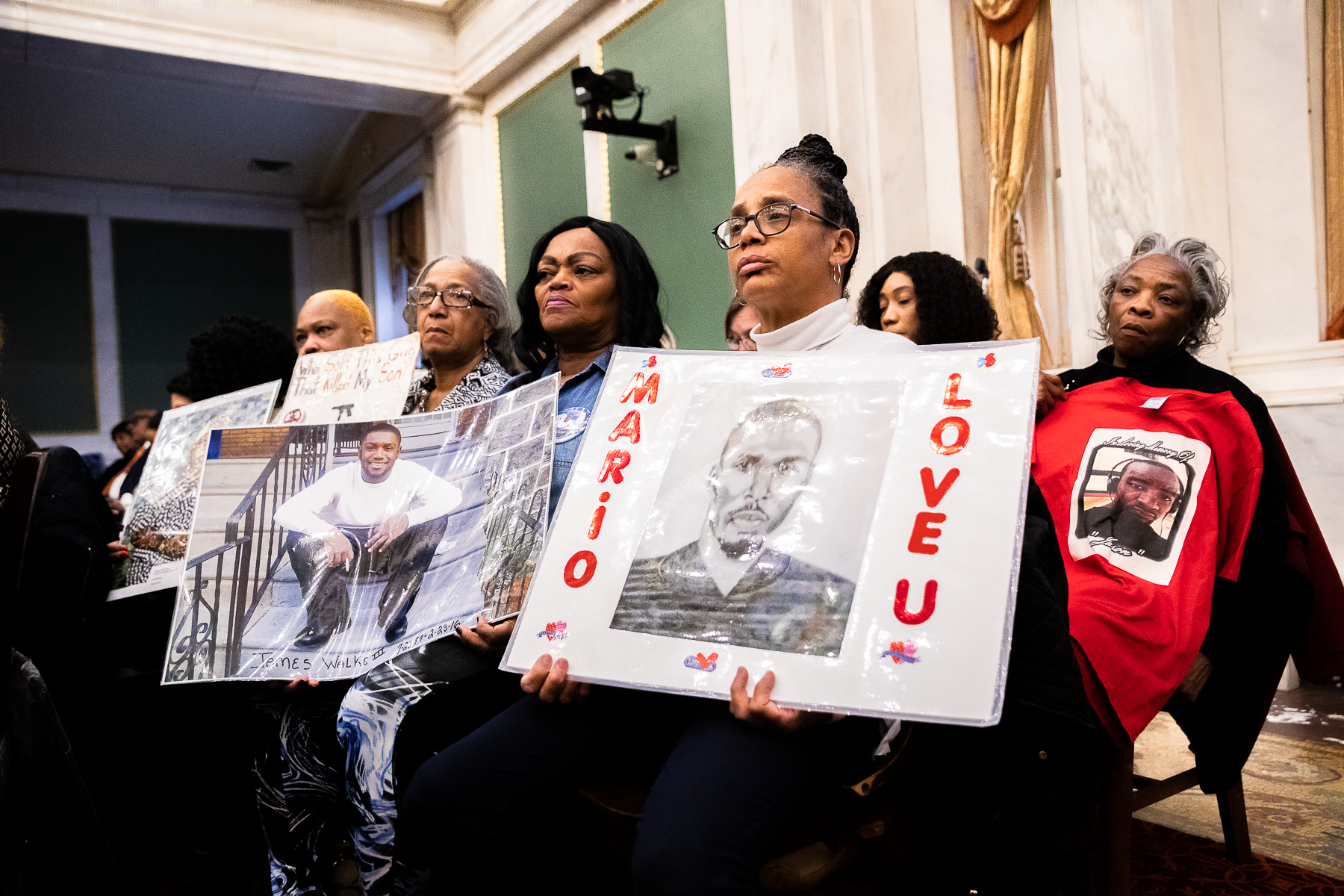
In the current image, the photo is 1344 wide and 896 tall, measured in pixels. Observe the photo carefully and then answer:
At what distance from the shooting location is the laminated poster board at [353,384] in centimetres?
235

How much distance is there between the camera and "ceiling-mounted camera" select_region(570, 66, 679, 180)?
4.83 metres

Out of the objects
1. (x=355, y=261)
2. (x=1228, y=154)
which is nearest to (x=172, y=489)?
(x=1228, y=154)

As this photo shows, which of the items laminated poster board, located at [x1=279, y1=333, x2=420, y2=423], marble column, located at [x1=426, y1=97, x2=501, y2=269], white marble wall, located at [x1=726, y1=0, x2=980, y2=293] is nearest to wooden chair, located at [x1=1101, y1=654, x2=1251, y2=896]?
laminated poster board, located at [x1=279, y1=333, x2=420, y2=423]

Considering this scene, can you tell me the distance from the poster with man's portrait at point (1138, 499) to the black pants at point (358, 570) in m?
1.21

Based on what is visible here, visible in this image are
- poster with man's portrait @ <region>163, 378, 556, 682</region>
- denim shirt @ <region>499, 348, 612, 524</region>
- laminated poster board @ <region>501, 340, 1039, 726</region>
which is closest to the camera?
laminated poster board @ <region>501, 340, 1039, 726</region>

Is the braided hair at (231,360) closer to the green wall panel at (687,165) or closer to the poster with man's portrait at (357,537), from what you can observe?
the poster with man's portrait at (357,537)

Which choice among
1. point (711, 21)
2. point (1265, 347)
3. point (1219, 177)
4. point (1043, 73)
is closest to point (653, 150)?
point (711, 21)

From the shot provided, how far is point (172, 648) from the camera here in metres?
1.65

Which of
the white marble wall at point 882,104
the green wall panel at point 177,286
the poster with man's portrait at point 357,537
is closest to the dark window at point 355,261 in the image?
the green wall panel at point 177,286

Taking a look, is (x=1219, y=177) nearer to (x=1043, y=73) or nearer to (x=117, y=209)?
(x=1043, y=73)

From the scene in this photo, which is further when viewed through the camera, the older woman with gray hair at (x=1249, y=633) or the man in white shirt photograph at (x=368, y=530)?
the older woman with gray hair at (x=1249, y=633)

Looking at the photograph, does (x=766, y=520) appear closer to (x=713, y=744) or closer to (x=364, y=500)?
(x=713, y=744)

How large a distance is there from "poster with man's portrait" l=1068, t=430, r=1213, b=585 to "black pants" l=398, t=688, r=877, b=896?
2.39 feet

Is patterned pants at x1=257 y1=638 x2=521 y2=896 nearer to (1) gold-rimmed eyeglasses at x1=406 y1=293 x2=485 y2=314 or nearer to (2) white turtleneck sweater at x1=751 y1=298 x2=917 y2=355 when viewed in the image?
(2) white turtleneck sweater at x1=751 y1=298 x2=917 y2=355
